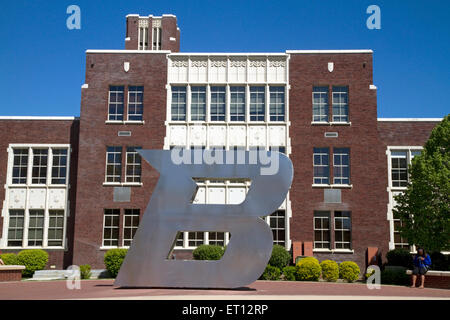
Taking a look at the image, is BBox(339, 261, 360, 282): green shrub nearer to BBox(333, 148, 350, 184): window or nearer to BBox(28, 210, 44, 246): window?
BBox(333, 148, 350, 184): window

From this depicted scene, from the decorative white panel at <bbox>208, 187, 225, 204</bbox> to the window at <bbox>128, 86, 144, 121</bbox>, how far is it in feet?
20.1

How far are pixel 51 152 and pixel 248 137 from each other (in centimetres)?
1216

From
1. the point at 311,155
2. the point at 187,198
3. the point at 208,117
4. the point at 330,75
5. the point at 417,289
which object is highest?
the point at 330,75

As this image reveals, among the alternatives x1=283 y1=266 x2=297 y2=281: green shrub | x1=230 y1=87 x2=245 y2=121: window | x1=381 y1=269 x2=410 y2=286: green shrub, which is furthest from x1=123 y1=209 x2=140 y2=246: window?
x1=381 y1=269 x2=410 y2=286: green shrub

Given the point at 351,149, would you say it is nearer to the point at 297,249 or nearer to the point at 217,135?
the point at 297,249

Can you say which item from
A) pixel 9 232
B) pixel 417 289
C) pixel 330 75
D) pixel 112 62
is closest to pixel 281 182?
pixel 417 289

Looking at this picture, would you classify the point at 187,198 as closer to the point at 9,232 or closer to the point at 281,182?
the point at 281,182

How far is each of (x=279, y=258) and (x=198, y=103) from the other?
10.5 metres

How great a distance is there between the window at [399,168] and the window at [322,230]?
16.4 feet

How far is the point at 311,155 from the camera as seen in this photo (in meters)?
30.8

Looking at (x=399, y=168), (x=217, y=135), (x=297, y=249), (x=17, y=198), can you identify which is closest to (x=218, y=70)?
(x=217, y=135)

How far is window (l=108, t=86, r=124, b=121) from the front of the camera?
31.7 meters
